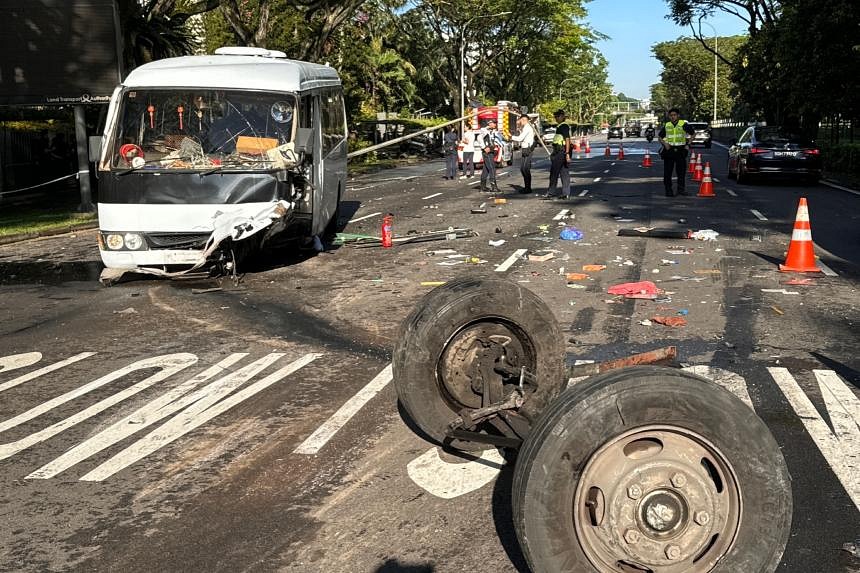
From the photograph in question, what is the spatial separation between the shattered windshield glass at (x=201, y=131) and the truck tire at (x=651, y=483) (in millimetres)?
9149

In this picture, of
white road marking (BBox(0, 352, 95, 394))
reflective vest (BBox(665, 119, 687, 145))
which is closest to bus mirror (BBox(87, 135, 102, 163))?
white road marking (BBox(0, 352, 95, 394))

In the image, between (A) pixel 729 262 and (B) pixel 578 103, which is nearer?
(A) pixel 729 262

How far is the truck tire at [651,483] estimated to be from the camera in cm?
313

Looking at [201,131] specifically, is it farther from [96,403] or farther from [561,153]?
[561,153]

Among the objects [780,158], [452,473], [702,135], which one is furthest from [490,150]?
[702,135]

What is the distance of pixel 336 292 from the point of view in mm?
10867

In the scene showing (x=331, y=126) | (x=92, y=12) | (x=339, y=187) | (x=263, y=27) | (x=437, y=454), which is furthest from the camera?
(x=263, y=27)

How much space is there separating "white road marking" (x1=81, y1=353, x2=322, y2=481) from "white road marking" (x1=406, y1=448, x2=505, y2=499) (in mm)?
1628

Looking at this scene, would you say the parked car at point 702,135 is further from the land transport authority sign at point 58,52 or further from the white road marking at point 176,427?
the white road marking at point 176,427

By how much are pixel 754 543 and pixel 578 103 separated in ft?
550

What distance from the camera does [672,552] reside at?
3.19m

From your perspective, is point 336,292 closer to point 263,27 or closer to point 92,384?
point 92,384

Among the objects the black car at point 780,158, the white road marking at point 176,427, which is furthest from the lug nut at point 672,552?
the black car at point 780,158

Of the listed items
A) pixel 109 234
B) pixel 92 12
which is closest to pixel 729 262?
pixel 109 234
